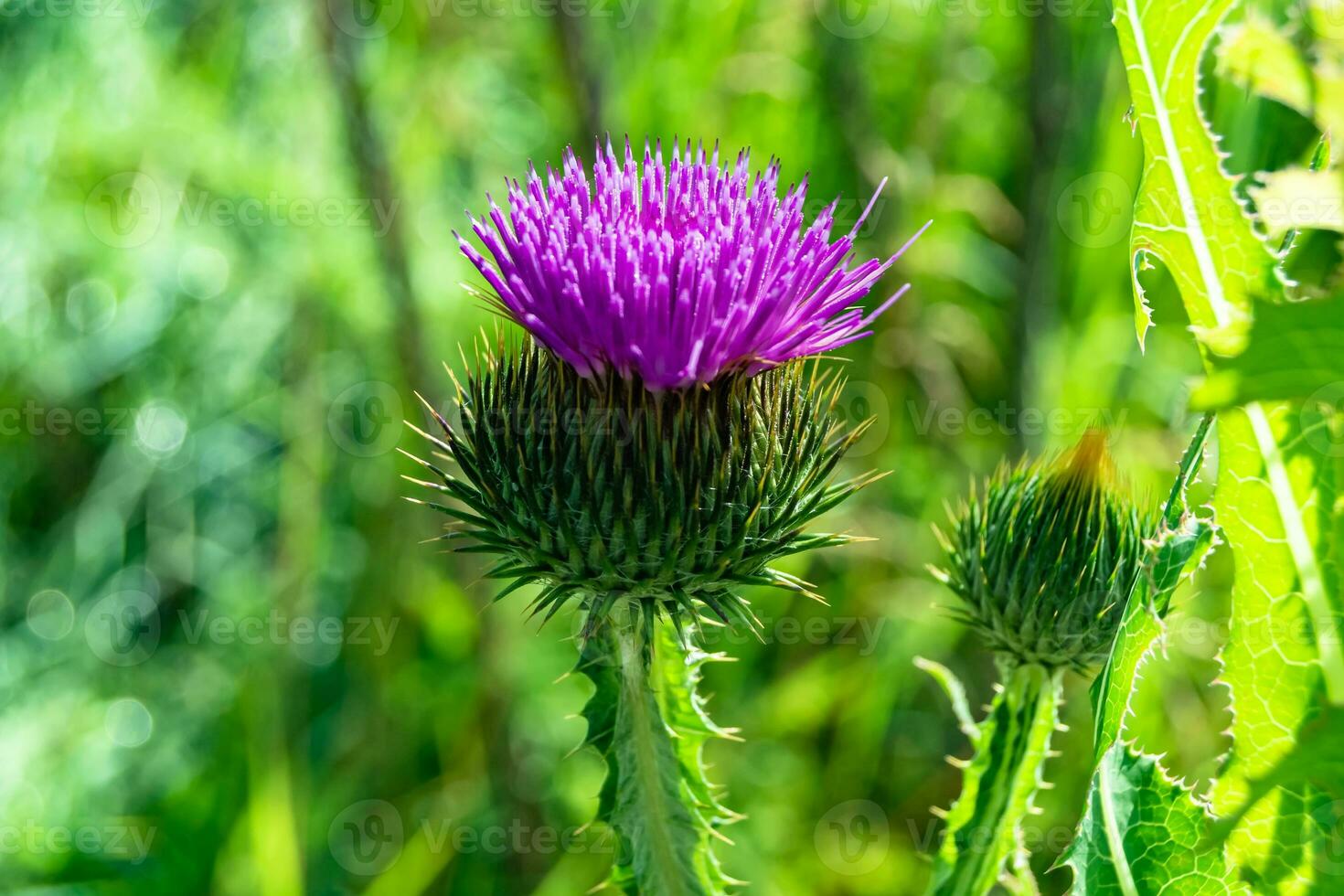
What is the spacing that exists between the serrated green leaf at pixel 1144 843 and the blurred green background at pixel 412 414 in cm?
234

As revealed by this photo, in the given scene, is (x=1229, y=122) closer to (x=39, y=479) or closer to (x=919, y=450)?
(x=919, y=450)

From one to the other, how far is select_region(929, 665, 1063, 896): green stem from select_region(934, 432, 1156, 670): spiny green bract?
0.32ft

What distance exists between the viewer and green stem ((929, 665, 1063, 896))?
1.86 m

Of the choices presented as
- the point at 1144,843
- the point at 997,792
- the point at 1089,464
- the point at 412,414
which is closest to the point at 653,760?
the point at 997,792

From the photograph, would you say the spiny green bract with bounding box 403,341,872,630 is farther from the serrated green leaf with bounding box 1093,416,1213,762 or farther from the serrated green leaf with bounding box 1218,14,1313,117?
the serrated green leaf with bounding box 1218,14,1313,117

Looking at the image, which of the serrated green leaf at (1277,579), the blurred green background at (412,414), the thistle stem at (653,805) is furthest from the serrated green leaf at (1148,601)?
the blurred green background at (412,414)

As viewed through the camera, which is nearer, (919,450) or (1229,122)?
(1229,122)

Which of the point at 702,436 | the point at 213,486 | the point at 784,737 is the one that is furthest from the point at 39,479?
the point at 702,436

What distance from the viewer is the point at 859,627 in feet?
14.7

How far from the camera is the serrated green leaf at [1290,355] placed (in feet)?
2.97

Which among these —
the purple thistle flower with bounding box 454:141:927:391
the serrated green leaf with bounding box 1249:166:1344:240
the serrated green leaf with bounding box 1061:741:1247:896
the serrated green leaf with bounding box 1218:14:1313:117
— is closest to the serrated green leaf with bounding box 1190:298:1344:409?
the serrated green leaf with bounding box 1249:166:1344:240

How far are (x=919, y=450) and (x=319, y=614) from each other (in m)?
2.56

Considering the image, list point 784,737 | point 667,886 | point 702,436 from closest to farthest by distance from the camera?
point 667,886 → point 702,436 → point 784,737

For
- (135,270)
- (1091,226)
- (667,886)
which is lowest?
(667,886)
